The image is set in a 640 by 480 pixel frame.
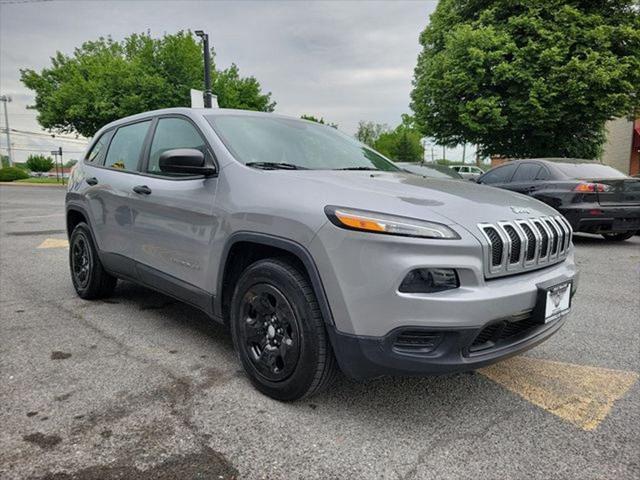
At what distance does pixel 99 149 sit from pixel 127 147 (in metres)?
0.69

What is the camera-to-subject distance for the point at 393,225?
6.77ft

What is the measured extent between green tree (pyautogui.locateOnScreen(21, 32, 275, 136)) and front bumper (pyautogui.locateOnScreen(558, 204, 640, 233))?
23.9 metres

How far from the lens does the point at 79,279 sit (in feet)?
14.9

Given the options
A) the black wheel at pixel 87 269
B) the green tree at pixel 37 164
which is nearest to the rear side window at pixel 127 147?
the black wheel at pixel 87 269

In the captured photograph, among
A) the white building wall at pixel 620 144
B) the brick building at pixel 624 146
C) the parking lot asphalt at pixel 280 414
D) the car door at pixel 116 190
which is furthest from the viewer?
the white building wall at pixel 620 144

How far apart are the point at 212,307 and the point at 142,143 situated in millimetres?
1634

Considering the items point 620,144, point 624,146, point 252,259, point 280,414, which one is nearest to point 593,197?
point 252,259

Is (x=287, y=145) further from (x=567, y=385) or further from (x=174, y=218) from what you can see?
(x=567, y=385)

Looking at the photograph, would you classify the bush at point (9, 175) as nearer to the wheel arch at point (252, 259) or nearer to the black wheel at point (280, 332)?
the wheel arch at point (252, 259)

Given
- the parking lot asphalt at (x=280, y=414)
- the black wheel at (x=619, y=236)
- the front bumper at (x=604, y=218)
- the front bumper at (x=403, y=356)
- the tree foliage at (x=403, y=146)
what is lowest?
the parking lot asphalt at (x=280, y=414)

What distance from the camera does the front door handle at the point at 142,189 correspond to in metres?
3.40

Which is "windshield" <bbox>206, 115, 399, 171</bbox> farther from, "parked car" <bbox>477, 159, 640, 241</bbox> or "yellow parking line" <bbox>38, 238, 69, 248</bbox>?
"yellow parking line" <bbox>38, 238, 69, 248</bbox>

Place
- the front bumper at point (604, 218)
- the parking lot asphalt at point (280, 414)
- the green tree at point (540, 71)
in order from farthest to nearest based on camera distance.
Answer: the green tree at point (540, 71) < the front bumper at point (604, 218) < the parking lot asphalt at point (280, 414)

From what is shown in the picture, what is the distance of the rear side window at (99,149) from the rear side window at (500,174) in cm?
703
